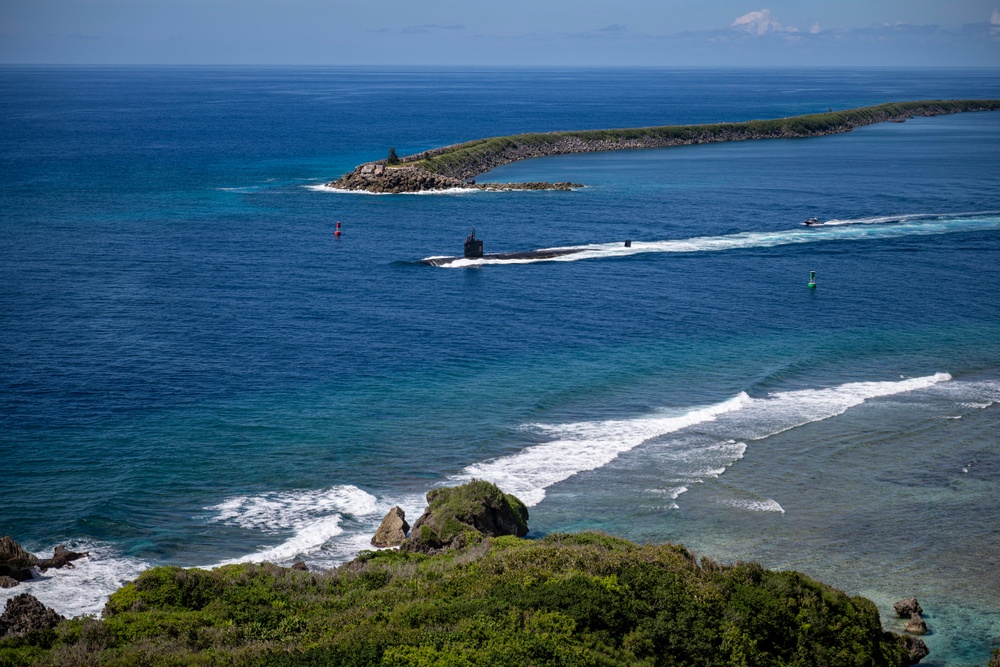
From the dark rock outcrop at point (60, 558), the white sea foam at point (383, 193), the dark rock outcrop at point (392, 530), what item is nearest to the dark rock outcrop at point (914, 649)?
the dark rock outcrop at point (392, 530)

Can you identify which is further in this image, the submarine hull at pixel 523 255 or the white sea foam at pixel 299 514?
the submarine hull at pixel 523 255

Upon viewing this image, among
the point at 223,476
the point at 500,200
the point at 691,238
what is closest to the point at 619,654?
the point at 223,476

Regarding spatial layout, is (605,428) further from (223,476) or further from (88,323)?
(88,323)

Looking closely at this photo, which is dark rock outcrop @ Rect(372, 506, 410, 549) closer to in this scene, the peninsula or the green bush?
the green bush

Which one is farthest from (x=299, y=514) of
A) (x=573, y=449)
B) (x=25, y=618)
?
(x=25, y=618)

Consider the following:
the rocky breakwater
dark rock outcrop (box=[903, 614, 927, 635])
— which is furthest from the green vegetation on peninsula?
the rocky breakwater

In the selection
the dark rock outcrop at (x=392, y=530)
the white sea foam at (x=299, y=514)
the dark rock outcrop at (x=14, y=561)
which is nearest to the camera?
the dark rock outcrop at (x=14, y=561)

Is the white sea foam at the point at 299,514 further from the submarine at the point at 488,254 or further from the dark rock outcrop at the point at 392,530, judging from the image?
the submarine at the point at 488,254
